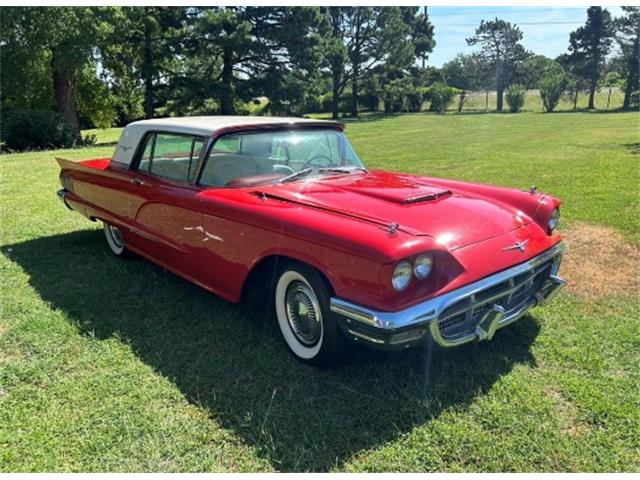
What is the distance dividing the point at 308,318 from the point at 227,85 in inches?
965

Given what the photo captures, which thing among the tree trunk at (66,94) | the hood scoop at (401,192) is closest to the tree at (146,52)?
the tree trunk at (66,94)

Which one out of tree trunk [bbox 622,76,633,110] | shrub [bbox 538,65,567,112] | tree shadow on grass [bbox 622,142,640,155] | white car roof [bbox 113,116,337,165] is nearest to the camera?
white car roof [bbox 113,116,337,165]

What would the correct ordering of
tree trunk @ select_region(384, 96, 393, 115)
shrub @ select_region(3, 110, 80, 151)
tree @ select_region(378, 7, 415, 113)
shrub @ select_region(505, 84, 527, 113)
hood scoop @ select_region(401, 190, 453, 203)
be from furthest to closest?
1. shrub @ select_region(505, 84, 527, 113)
2. tree trunk @ select_region(384, 96, 393, 115)
3. tree @ select_region(378, 7, 415, 113)
4. shrub @ select_region(3, 110, 80, 151)
5. hood scoop @ select_region(401, 190, 453, 203)

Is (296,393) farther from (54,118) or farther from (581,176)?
(54,118)

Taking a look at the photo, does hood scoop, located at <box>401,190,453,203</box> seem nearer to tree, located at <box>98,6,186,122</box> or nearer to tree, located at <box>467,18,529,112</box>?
tree, located at <box>98,6,186,122</box>

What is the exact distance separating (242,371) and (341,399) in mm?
684

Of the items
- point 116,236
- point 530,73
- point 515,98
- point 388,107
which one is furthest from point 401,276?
point 530,73

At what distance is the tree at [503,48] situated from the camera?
5584cm

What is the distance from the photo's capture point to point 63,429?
2.77 metres

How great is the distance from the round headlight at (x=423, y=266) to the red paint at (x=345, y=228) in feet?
0.15

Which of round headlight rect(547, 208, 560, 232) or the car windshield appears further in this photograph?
the car windshield

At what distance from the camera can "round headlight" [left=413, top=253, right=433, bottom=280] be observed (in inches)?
110

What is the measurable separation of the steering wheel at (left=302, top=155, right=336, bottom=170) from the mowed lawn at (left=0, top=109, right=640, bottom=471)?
1235 millimetres

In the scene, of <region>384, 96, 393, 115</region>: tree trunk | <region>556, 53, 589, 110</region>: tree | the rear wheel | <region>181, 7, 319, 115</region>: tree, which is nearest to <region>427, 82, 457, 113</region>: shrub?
<region>384, 96, 393, 115</region>: tree trunk
